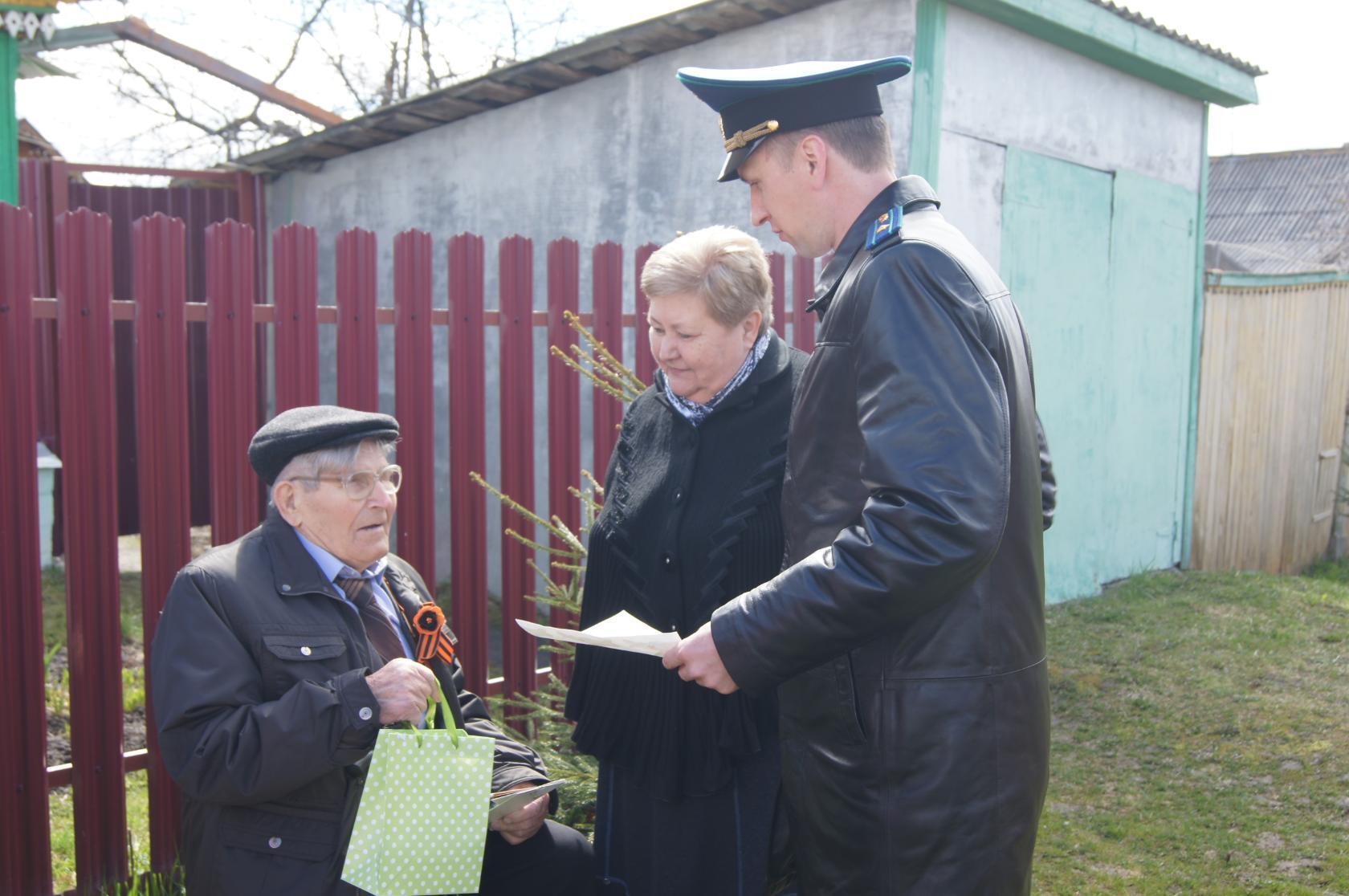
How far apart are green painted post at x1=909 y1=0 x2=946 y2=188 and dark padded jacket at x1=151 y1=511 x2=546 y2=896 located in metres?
4.10

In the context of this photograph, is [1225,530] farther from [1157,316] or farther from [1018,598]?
[1018,598]

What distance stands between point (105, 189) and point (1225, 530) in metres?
8.95

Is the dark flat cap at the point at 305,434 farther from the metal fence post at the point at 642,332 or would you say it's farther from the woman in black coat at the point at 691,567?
the metal fence post at the point at 642,332

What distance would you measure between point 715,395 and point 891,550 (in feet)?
3.34

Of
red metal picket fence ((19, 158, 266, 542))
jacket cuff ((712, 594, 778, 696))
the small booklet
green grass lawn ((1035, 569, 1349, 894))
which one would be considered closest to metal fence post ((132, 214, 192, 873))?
the small booklet

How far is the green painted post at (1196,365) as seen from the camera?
327 inches

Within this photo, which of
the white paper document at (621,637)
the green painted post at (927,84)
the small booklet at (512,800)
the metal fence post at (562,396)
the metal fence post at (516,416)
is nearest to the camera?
the white paper document at (621,637)

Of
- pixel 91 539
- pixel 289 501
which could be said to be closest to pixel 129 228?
pixel 91 539

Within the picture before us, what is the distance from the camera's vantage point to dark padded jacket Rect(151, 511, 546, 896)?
233 cm

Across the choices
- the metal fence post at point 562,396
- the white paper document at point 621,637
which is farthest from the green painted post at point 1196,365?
the white paper document at point 621,637

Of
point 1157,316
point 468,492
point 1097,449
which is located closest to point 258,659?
point 468,492

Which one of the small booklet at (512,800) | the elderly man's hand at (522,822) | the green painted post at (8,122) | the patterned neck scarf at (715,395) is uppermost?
the green painted post at (8,122)

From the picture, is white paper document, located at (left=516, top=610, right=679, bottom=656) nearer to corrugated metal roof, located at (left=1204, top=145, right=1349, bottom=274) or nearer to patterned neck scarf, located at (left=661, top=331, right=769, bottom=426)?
patterned neck scarf, located at (left=661, top=331, right=769, bottom=426)

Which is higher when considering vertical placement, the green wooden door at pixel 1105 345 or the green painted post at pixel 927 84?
the green painted post at pixel 927 84
